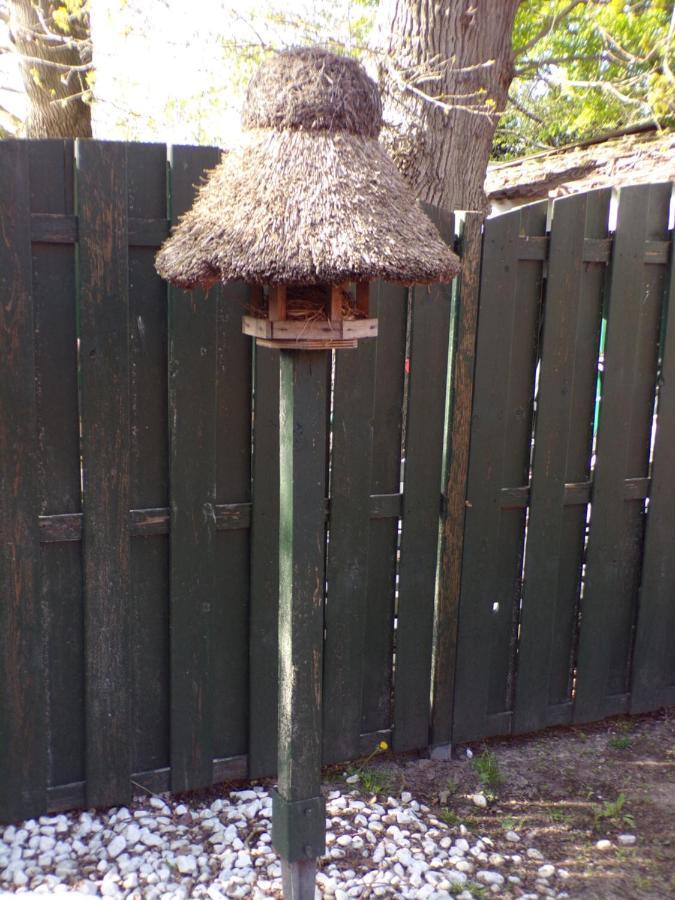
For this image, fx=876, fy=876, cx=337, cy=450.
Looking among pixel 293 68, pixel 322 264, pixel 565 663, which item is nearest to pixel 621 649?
pixel 565 663

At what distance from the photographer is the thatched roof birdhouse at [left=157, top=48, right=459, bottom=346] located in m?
2.23

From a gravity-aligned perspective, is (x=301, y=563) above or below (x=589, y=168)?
below

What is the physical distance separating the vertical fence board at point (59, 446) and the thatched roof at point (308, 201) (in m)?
0.66

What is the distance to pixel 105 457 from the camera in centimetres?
310

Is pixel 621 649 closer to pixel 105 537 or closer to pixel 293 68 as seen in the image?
pixel 105 537

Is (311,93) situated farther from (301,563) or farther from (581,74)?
(581,74)

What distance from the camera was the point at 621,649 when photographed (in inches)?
165

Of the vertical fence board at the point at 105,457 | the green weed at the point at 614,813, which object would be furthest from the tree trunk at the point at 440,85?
the green weed at the point at 614,813

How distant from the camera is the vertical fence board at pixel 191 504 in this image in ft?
10.2

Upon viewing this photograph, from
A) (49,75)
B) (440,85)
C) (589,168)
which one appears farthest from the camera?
(589,168)

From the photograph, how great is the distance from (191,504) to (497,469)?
1325mm

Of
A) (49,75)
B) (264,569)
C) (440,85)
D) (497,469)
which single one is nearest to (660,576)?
(497,469)

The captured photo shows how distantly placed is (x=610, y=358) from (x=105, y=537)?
2.29 meters

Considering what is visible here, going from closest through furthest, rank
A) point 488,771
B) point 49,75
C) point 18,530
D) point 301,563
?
point 301,563
point 18,530
point 488,771
point 49,75
